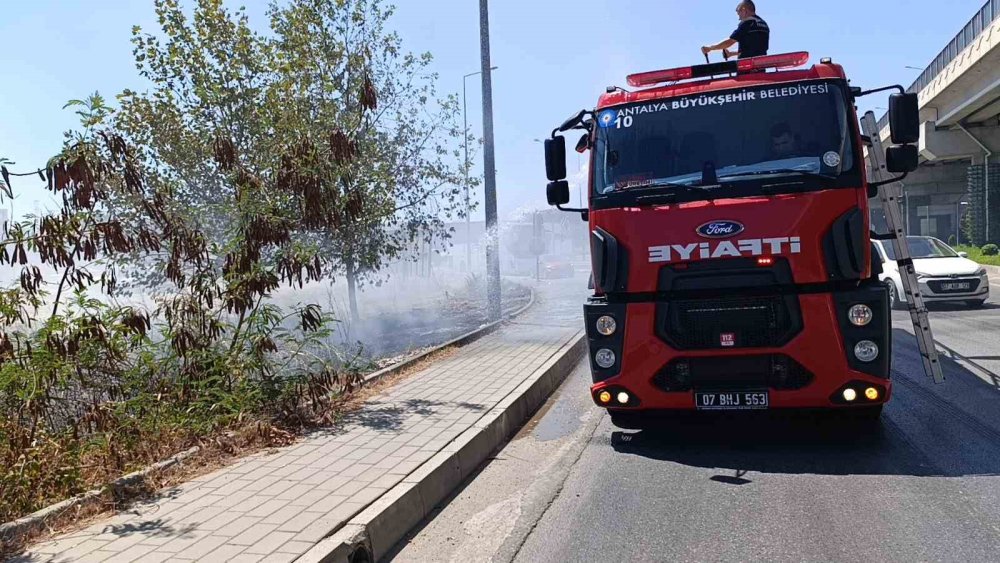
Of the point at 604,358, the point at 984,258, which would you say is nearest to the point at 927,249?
the point at 604,358

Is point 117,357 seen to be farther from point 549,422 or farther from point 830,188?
point 830,188

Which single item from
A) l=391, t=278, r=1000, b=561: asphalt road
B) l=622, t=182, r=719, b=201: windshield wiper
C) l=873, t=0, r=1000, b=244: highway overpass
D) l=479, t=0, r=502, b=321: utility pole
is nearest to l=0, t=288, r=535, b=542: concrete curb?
l=391, t=278, r=1000, b=561: asphalt road

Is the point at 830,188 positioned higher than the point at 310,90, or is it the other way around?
the point at 310,90

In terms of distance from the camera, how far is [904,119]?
19.7 ft

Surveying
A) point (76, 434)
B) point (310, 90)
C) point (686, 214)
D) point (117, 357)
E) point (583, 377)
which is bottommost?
point (583, 377)

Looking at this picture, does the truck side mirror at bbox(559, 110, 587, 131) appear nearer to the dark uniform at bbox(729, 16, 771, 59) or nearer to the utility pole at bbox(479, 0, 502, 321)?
the dark uniform at bbox(729, 16, 771, 59)

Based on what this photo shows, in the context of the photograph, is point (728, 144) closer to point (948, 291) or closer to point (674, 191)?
point (674, 191)

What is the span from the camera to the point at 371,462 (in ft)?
18.2

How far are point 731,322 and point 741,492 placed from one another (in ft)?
4.26

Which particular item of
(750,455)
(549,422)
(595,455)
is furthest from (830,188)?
(549,422)

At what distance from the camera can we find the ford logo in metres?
5.79

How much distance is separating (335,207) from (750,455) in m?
4.56

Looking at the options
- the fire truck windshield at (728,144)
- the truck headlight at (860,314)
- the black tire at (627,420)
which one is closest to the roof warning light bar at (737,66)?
the fire truck windshield at (728,144)

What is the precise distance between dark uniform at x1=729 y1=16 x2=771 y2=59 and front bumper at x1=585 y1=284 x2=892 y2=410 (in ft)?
9.90
